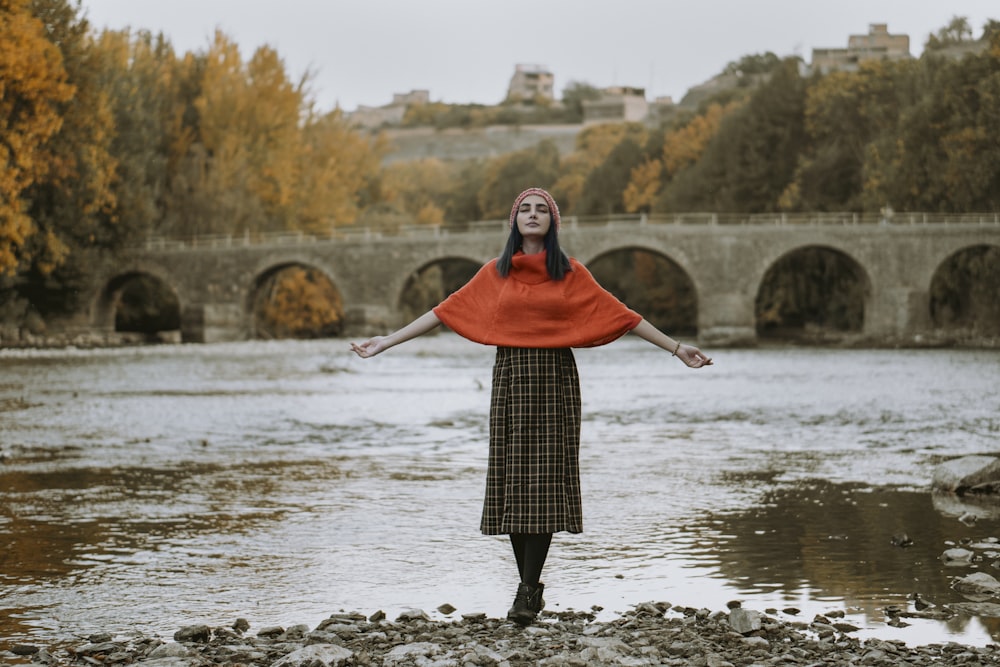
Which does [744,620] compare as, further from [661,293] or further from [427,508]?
[661,293]

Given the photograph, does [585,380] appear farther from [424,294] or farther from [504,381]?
[424,294]

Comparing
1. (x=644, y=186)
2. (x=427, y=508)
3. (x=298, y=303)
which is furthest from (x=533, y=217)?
(x=644, y=186)

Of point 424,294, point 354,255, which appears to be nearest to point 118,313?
point 354,255

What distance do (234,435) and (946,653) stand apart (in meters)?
11.2

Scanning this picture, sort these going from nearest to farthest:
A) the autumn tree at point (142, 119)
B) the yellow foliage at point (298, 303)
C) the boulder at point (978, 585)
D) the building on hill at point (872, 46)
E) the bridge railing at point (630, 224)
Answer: the boulder at point (978, 585), the autumn tree at point (142, 119), the bridge railing at point (630, 224), the yellow foliage at point (298, 303), the building on hill at point (872, 46)

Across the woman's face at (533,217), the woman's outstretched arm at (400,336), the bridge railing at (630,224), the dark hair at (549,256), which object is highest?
the bridge railing at (630,224)

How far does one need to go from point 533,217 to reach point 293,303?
5274cm

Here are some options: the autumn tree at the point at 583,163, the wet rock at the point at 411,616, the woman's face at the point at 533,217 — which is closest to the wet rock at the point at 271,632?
the wet rock at the point at 411,616

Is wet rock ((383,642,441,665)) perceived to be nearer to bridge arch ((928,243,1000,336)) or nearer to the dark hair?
the dark hair

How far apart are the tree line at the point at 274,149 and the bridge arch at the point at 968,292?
6.85 feet

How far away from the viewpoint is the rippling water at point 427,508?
255 inches

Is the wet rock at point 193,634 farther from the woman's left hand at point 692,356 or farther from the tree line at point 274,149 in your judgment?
the tree line at point 274,149

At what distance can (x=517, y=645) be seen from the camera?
5312 millimetres

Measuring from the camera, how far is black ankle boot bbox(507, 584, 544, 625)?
5668mm
